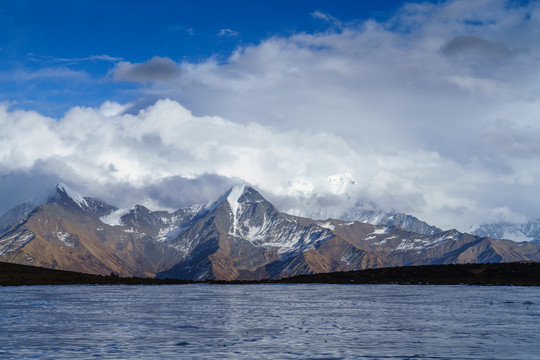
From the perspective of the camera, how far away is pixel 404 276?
→ 461 feet

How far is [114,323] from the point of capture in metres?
42.1

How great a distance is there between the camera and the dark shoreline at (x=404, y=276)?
124688mm

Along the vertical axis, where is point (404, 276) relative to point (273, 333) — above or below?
above

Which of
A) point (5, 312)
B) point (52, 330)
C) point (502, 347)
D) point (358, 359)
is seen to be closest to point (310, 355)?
point (358, 359)

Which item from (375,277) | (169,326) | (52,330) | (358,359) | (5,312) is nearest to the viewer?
(358,359)

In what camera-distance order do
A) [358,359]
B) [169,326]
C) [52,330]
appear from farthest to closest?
[169,326], [52,330], [358,359]

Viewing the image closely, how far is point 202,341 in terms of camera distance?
106 feet

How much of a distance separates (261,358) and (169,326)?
15.7 m

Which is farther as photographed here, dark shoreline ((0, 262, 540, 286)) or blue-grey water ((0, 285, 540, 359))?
dark shoreline ((0, 262, 540, 286))

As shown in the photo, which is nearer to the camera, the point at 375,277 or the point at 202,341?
the point at 202,341

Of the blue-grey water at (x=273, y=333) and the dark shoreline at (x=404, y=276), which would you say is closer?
the blue-grey water at (x=273, y=333)

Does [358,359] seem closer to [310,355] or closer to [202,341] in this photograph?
[310,355]

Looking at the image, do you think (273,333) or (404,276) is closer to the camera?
(273,333)

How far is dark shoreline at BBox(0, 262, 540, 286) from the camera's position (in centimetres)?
12469
